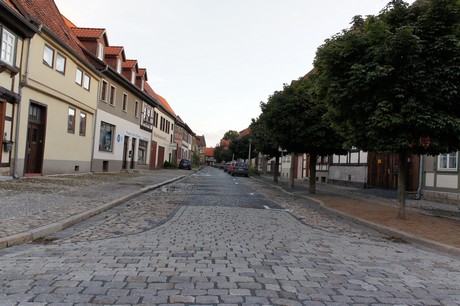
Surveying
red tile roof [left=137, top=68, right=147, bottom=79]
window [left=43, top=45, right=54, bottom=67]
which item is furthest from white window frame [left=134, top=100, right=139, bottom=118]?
window [left=43, top=45, right=54, bottom=67]

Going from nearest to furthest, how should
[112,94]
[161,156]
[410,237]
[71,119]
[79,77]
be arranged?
[410,237]
[71,119]
[79,77]
[112,94]
[161,156]

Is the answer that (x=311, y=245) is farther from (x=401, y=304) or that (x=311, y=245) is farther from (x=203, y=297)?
(x=203, y=297)

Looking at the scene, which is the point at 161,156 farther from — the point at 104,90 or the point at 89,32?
the point at 89,32

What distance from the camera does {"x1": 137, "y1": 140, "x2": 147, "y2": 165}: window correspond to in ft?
118

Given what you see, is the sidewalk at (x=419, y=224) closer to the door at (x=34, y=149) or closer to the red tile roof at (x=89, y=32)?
the door at (x=34, y=149)

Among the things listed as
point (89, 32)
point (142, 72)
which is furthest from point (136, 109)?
point (89, 32)

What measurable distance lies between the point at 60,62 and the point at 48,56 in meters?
1.42

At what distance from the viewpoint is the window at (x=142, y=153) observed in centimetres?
3605

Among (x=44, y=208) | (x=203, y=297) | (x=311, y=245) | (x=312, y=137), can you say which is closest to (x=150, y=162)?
(x=312, y=137)

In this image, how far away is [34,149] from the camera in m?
17.7

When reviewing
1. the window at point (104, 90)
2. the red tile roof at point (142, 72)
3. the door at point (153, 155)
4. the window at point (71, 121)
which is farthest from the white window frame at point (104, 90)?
the door at point (153, 155)

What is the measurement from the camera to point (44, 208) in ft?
30.1

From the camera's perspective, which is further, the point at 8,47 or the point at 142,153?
the point at 142,153

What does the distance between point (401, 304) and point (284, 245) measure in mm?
2867
